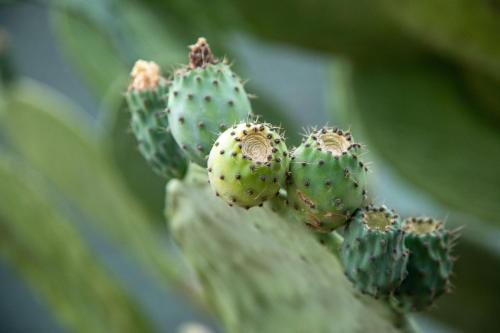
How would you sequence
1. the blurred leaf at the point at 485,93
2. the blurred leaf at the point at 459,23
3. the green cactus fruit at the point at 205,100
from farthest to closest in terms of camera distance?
the blurred leaf at the point at 485,93 → the blurred leaf at the point at 459,23 → the green cactus fruit at the point at 205,100

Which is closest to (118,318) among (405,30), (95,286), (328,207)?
(95,286)

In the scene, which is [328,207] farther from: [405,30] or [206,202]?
[405,30]

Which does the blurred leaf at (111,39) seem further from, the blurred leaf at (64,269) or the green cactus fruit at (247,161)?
the green cactus fruit at (247,161)

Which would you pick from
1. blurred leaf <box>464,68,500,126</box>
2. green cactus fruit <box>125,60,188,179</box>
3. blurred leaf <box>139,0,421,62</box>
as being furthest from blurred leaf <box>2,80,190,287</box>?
green cactus fruit <box>125,60,188,179</box>

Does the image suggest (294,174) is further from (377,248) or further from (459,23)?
(459,23)

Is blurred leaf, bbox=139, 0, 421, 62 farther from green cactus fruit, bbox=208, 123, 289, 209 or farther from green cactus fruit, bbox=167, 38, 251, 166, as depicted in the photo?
green cactus fruit, bbox=208, 123, 289, 209

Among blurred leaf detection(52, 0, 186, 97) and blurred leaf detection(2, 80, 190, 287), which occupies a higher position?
blurred leaf detection(52, 0, 186, 97)

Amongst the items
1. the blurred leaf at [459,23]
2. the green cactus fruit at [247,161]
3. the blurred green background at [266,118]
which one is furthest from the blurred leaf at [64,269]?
the green cactus fruit at [247,161]
